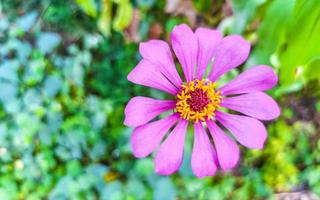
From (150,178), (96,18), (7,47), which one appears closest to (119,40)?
(96,18)

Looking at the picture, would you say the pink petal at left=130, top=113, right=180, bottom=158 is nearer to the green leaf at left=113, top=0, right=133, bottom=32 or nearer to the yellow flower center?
the yellow flower center

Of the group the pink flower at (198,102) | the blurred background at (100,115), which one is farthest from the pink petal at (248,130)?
the blurred background at (100,115)

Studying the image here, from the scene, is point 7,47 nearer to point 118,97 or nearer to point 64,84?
point 64,84

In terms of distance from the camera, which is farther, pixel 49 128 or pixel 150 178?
pixel 49 128

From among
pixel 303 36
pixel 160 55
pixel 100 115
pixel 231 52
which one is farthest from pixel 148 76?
pixel 100 115

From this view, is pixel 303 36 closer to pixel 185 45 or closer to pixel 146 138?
pixel 185 45

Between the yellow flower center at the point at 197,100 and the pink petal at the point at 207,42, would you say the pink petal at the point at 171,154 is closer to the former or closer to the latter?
the yellow flower center at the point at 197,100
